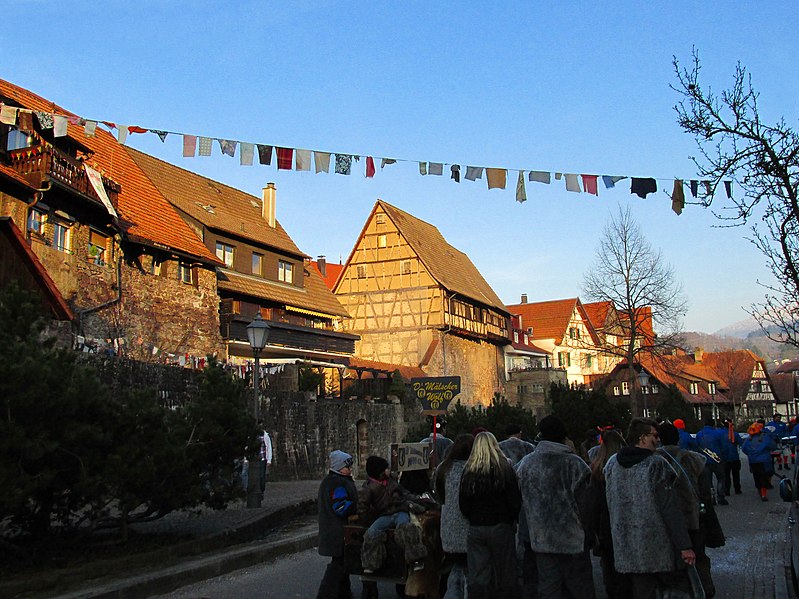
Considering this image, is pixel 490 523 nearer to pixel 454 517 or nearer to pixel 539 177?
pixel 454 517

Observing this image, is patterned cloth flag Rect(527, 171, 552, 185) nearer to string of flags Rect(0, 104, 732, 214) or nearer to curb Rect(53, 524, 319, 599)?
string of flags Rect(0, 104, 732, 214)

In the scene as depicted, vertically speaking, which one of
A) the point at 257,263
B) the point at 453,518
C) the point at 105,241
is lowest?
the point at 453,518

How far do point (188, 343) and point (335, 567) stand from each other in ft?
69.8

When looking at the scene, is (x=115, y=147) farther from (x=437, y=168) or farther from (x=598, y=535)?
(x=598, y=535)

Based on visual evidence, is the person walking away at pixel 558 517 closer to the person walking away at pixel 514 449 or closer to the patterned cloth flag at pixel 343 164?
the person walking away at pixel 514 449

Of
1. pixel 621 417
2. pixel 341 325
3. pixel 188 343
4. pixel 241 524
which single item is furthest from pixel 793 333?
pixel 341 325

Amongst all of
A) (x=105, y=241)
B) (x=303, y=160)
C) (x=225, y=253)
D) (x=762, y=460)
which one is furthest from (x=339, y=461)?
(x=225, y=253)

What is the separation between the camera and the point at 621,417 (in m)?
25.6

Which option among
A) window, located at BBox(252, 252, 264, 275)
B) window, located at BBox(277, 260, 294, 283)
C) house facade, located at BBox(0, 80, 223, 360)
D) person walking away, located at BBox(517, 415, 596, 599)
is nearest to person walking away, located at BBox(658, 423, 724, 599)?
person walking away, located at BBox(517, 415, 596, 599)

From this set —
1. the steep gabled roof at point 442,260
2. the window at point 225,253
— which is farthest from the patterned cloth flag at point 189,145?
the steep gabled roof at point 442,260

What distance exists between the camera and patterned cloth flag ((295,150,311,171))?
46.2 ft

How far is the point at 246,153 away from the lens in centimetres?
1370

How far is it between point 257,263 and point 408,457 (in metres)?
26.2

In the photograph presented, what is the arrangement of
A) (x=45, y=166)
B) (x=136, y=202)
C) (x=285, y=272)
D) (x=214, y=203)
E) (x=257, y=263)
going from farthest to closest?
(x=285, y=272)
(x=214, y=203)
(x=257, y=263)
(x=136, y=202)
(x=45, y=166)
